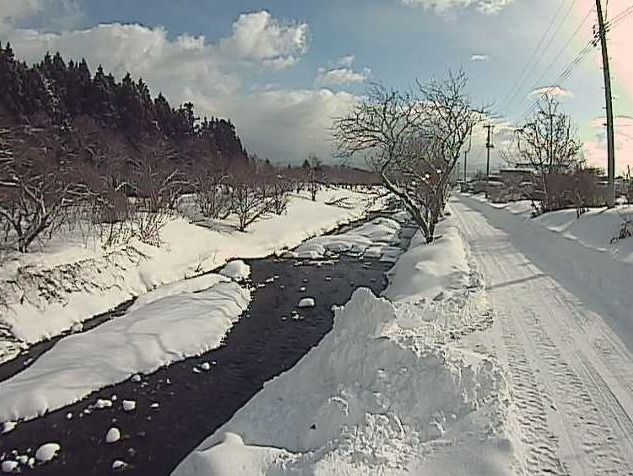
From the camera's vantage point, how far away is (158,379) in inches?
411

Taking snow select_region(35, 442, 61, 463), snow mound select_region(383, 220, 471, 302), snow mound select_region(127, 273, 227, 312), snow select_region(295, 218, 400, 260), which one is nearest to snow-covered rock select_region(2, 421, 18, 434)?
snow select_region(35, 442, 61, 463)

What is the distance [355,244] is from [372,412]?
21.9 m

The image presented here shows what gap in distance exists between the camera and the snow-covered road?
5.57 metres

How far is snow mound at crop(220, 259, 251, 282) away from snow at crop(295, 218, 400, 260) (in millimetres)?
4026

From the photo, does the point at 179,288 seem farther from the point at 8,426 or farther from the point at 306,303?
the point at 8,426

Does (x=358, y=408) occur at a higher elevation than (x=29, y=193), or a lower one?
lower

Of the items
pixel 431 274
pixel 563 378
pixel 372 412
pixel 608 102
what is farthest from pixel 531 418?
pixel 608 102

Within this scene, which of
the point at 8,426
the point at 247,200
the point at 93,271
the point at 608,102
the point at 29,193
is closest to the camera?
the point at 8,426

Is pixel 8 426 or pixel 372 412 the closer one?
pixel 372 412

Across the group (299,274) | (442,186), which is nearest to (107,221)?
(299,274)

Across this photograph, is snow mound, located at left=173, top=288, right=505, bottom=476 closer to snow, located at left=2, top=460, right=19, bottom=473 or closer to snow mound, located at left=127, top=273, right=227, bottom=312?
snow, located at left=2, top=460, right=19, bottom=473

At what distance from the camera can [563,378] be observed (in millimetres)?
7391

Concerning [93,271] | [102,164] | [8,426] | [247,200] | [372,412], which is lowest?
[8,426]

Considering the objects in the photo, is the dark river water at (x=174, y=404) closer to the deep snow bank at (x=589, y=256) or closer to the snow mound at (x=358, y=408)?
the snow mound at (x=358, y=408)
